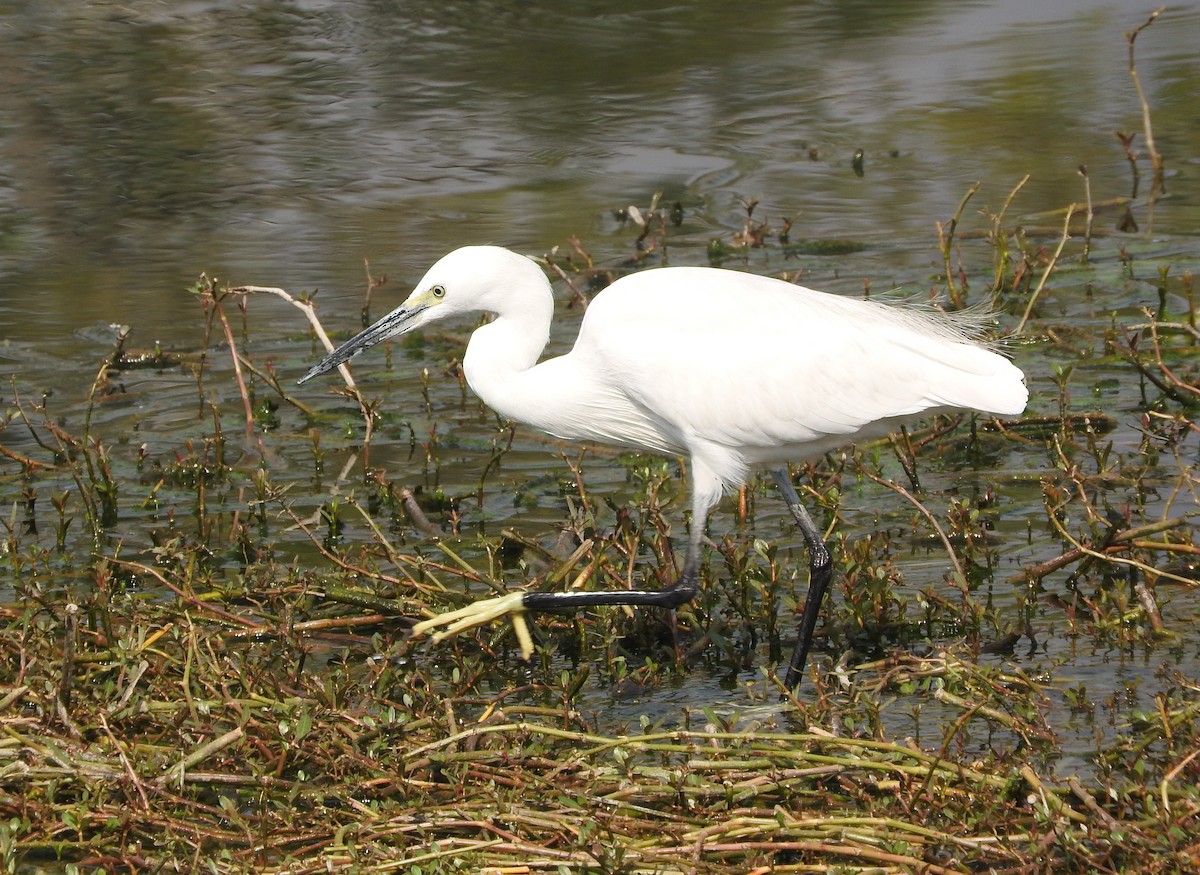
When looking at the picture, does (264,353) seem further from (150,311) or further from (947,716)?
(947,716)

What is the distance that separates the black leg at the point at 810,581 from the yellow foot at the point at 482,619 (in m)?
0.72

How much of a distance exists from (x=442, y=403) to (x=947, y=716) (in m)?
3.38

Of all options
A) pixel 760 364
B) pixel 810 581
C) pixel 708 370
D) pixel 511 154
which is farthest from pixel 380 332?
pixel 511 154

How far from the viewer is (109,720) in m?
3.81

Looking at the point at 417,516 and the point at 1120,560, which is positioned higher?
the point at 1120,560

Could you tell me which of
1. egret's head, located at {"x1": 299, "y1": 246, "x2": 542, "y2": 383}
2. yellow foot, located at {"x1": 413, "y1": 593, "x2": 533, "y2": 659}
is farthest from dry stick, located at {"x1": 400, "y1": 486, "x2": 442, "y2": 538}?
yellow foot, located at {"x1": 413, "y1": 593, "x2": 533, "y2": 659}

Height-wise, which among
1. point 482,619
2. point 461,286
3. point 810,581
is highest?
point 461,286

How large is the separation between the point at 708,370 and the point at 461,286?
0.74m

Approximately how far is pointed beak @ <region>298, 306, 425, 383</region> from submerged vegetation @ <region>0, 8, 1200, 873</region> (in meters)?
0.51

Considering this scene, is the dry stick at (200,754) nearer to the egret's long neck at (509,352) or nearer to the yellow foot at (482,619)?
the yellow foot at (482,619)

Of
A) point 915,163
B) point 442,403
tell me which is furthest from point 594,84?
point 442,403

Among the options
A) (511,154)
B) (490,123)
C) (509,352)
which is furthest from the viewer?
(490,123)

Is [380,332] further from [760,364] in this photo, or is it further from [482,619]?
[760,364]

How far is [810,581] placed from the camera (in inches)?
193
